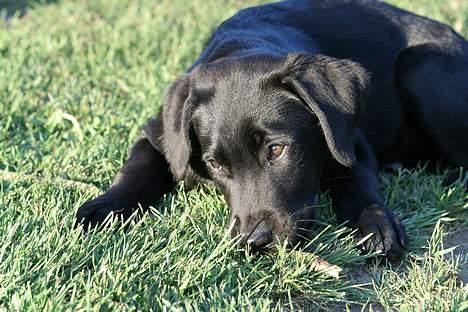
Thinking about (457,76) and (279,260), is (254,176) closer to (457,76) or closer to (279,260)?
(279,260)

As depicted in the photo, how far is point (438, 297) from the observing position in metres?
3.27

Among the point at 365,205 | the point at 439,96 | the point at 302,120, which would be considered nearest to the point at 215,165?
the point at 302,120

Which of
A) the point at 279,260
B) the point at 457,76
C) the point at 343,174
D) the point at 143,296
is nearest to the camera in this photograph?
the point at 143,296

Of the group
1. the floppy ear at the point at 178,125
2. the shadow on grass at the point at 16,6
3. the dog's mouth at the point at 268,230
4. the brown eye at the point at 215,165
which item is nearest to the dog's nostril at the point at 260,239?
the dog's mouth at the point at 268,230

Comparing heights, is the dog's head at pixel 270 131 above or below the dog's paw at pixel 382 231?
above

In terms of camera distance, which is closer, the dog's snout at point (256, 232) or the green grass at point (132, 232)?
the green grass at point (132, 232)

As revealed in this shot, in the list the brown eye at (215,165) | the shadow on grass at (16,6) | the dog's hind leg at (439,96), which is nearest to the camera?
the brown eye at (215,165)

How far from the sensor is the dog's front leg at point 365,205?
12.4 ft

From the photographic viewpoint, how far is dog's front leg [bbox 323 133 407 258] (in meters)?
3.79

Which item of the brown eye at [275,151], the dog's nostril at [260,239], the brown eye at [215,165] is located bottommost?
the dog's nostril at [260,239]

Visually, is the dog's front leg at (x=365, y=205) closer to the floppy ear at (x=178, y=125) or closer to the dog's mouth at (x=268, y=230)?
the dog's mouth at (x=268, y=230)

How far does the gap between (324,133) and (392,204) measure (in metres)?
0.80

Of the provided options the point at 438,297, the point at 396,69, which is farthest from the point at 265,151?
the point at 396,69

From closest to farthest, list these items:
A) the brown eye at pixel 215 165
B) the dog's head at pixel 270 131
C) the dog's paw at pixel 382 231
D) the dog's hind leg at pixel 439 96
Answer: the dog's head at pixel 270 131, the dog's paw at pixel 382 231, the brown eye at pixel 215 165, the dog's hind leg at pixel 439 96
